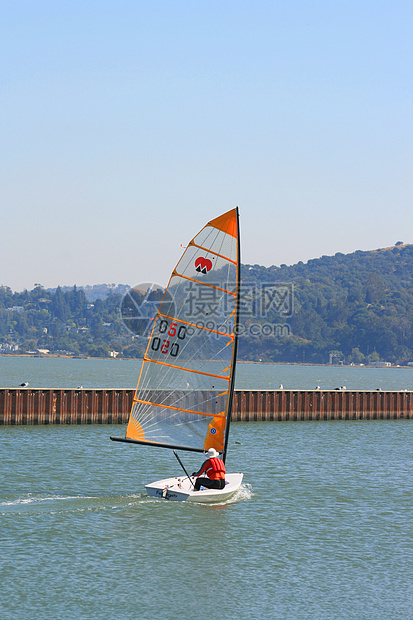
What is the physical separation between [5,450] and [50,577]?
66.0 feet

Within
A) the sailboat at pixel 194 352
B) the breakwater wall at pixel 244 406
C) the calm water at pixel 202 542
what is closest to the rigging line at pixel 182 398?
the sailboat at pixel 194 352

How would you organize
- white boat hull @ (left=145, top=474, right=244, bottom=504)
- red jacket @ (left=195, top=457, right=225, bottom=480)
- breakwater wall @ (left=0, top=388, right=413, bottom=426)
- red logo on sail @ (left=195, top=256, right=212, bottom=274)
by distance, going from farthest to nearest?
breakwater wall @ (left=0, top=388, right=413, bottom=426) → red logo on sail @ (left=195, top=256, right=212, bottom=274) → red jacket @ (left=195, top=457, right=225, bottom=480) → white boat hull @ (left=145, top=474, right=244, bottom=504)

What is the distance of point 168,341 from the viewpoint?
1022 inches

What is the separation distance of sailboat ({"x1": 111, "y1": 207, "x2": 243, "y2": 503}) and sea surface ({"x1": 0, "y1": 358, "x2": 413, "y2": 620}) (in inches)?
95.2

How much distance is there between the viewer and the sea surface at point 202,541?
17.8m

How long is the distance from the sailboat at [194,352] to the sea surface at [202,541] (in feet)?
7.93

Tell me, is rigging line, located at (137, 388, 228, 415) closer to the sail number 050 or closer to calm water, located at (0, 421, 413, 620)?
the sail number 050

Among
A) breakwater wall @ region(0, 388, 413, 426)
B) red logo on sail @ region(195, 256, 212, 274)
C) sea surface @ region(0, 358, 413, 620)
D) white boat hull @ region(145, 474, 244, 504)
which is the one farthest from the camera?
breakwater wall @ region(0, 388, 413, 426)

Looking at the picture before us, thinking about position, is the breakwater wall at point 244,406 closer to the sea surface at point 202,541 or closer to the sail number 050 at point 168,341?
the sea surface at point 202,541

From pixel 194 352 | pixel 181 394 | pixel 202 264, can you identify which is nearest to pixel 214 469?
pixel 181 394

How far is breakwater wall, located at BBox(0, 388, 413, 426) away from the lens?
4662 centimetres

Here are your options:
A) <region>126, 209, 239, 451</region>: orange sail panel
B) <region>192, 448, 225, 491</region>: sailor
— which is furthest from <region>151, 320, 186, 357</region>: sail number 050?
<region>192, 448, 225, 491</region>: sailor

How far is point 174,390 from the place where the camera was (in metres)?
25.8

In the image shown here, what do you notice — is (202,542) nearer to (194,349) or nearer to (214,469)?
(214,469)
